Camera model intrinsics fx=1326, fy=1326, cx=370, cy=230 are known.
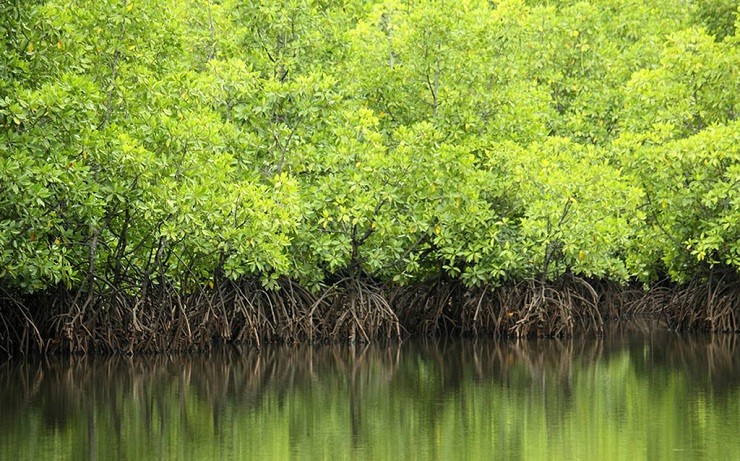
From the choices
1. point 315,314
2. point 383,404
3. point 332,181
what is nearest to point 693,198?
point 332,181

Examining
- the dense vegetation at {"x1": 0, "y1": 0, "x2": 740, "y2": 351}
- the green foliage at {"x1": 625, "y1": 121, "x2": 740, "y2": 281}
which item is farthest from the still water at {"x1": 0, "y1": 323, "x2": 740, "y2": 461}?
the green foliage at {"x1": 625, "y1": 121, "x2": 740, "y2": 281}

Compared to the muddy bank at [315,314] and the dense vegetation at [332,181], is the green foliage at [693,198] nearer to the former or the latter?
the dense vegetation at [332,181]

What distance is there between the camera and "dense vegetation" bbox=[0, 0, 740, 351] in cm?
1605

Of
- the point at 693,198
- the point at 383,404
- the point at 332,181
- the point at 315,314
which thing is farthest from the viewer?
the point at 693,198

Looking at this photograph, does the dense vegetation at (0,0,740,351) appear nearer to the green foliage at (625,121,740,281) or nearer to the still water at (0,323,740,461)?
the green foliage at (625,121,740,281)

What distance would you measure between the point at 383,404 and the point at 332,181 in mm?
6659

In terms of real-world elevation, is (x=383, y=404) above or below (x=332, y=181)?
below

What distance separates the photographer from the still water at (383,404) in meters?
9.97

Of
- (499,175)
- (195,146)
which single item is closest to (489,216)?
(499,175)

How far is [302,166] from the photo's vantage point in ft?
63.4

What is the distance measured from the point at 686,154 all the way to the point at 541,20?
7.15 metres

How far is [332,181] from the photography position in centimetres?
1892

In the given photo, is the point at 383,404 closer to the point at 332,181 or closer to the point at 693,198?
the point at 332,181

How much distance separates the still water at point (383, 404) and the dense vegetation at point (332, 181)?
3.67 feet
